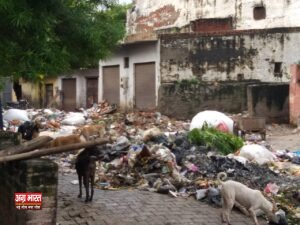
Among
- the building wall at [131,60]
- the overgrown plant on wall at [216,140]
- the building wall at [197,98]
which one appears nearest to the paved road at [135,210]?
the overgrown plant on wall at [216,140]

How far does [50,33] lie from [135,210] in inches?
108

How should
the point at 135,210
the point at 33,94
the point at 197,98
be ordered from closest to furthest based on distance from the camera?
the point at 135,210 → the point at 197,98 → the point at 33,94

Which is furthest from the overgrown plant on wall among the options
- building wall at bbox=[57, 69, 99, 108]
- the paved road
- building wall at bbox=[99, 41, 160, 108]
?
building wall at bbox=[57, 69, 99, 108]

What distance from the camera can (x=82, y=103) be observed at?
26.2 m

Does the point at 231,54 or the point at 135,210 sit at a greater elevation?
the point at 231,54

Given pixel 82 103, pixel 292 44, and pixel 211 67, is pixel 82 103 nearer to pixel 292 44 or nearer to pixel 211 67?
pixel 211 67

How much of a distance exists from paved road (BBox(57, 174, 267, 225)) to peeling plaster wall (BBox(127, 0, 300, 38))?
18.2 metres

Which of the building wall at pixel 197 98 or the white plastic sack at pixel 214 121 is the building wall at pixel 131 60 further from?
the white plastic sack at pixel 214 121

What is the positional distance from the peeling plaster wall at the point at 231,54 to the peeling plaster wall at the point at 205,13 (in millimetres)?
4572

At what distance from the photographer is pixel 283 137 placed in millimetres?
15414

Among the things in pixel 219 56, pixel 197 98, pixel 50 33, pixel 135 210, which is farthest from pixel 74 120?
pixel 50 33

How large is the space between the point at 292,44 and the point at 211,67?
3.29 meters

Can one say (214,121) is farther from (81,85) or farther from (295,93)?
(81,85)

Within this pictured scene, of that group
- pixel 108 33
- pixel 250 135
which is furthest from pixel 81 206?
pixel 250 135
